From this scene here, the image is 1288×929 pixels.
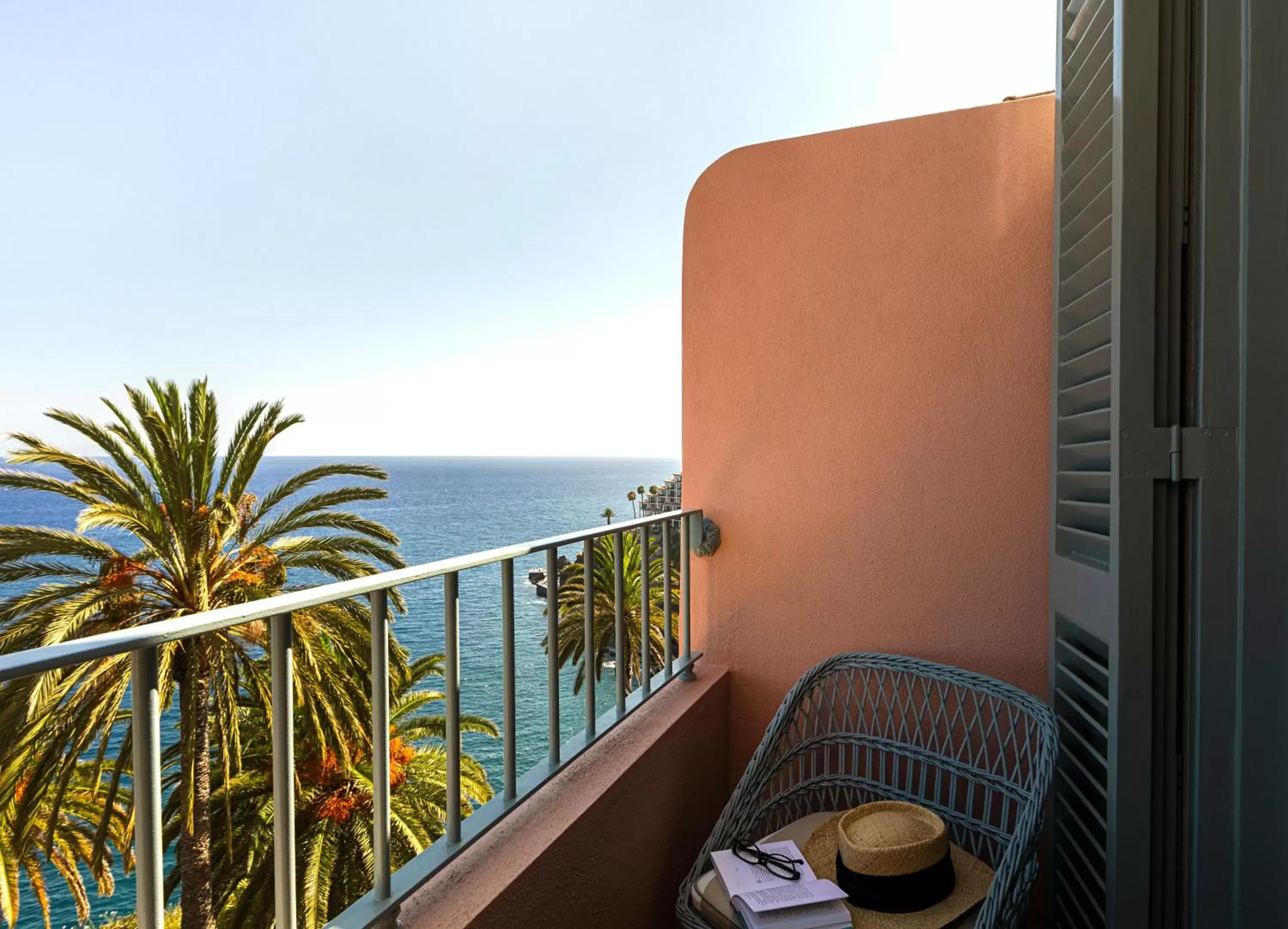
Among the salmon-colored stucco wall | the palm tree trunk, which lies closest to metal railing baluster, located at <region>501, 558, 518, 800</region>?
the salmon-colored stucco wall

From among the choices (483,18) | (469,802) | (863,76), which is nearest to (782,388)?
(863,76)

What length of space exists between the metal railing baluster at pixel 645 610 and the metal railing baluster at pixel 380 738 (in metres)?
1.05

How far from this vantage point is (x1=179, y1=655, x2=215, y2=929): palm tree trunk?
5.46m

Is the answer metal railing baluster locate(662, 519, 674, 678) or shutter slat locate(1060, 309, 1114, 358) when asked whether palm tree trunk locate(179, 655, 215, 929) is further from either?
shutter slat locate(1060, 309, 1114, 358)

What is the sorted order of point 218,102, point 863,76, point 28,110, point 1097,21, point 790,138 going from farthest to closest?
point 218,102
point 28,110
point 863,76
point 790,138
point 1097,21

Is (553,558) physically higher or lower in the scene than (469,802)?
higher

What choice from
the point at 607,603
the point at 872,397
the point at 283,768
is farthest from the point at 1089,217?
the point at 607,603

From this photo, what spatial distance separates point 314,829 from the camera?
22.6 ft

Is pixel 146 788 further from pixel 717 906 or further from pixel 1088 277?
pixel 1088 277

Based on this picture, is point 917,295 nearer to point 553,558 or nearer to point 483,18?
point 553,558

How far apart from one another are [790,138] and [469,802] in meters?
9.43

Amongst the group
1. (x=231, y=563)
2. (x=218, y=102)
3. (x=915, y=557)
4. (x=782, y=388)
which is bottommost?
(x=231, y=563)

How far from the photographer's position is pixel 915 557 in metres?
2.39

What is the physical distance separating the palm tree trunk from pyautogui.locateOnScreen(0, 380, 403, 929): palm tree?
16mm
